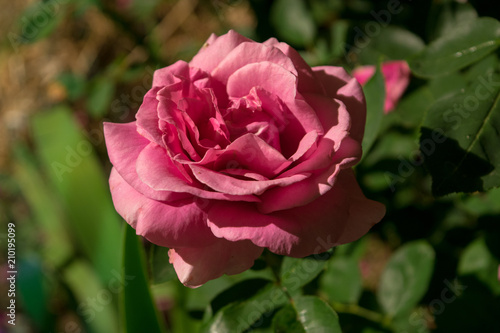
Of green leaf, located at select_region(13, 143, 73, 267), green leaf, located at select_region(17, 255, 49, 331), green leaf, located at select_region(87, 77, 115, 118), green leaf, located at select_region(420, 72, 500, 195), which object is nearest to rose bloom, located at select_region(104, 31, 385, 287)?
green leaf, located at select_region(420, 72, 500, 195)

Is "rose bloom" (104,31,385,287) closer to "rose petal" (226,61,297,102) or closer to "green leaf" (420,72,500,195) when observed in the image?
"rose petal" (226,61,297,102)

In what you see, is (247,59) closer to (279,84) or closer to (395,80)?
(279,84)

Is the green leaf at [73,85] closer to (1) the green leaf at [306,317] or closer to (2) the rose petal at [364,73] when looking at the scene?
(2) the rose petal at [364,73]

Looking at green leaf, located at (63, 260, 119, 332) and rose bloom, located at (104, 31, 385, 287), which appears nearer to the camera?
rose bloom, located at (104, 31, 385, 287)

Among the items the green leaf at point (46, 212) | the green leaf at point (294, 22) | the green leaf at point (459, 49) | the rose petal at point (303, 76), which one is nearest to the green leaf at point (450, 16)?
the green leaf at point (459, 49)

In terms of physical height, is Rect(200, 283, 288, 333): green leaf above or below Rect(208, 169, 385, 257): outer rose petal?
below

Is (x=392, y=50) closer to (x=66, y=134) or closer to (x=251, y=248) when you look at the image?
(x=251, y=248)
